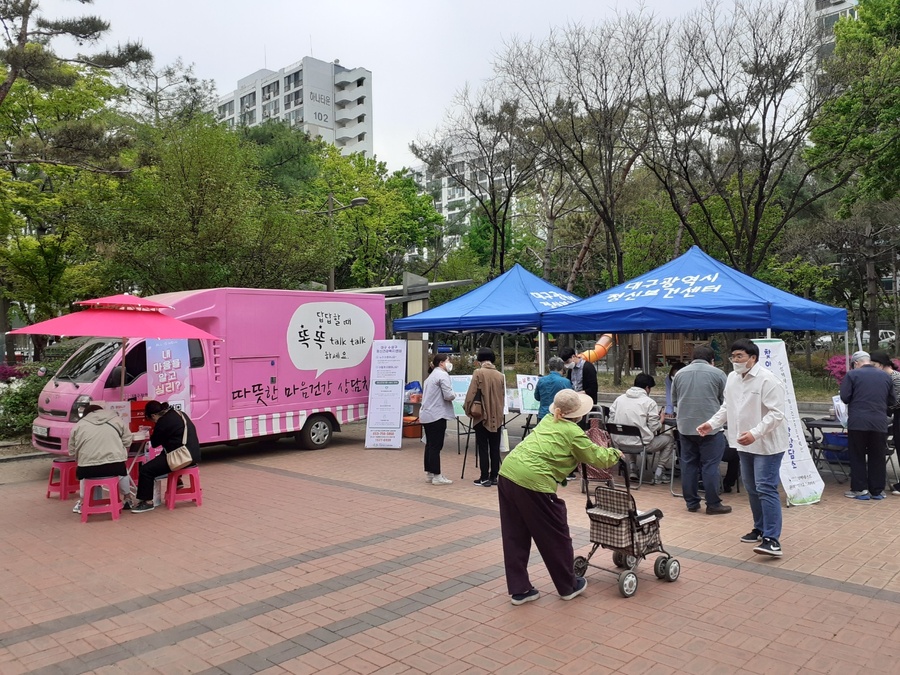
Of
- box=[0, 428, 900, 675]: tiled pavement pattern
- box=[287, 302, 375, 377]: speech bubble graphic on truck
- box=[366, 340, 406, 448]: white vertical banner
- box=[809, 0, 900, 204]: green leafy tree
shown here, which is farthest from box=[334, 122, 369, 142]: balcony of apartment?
box=[0, 428, 900, 675]: tiled pavement pattern

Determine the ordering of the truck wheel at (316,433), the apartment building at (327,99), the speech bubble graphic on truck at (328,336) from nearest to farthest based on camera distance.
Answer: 1. the speech bubble graphic on truck at (328,336)
2. the truck wheel at (316,433)
3. the apartment building at (327,99)

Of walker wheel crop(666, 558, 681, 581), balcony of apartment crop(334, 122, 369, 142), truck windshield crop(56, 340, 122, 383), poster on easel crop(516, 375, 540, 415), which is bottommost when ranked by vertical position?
walker wheel crop(666, 558, 681, 581)

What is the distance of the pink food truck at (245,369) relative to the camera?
9547 millimetres

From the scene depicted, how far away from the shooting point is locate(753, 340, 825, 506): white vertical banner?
750cm

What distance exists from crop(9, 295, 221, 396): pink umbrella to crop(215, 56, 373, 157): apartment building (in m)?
72.2

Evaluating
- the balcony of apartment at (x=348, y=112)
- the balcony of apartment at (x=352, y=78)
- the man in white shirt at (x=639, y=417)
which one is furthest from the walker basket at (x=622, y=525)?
the balcony of apartment at (x=352, y=78)

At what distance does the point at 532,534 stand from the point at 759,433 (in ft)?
7.20

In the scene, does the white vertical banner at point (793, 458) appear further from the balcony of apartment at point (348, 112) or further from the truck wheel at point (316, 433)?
the balcony of apartment at point (348, 112)

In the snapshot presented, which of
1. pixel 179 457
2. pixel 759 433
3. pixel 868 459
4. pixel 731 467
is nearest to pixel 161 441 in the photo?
pixel 179 457

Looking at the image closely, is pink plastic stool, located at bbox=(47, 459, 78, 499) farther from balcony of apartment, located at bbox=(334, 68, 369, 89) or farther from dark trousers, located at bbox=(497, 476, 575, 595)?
balcony of apartment, located at bbox=(334, 68, 369, 89)

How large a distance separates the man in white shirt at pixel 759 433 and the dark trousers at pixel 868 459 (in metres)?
2.56

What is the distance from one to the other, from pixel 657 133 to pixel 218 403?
12593 mm

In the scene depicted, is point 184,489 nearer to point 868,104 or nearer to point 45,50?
point 45,50

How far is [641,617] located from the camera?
4.44 m
